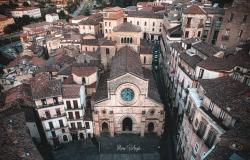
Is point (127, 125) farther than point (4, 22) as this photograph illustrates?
No

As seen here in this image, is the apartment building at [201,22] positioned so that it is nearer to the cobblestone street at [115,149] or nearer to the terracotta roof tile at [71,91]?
the cobblestone street at [115,149]

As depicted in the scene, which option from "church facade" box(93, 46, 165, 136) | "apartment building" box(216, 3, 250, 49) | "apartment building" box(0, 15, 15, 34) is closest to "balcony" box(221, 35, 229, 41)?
"apartment building" box(216, 3, 250, 49)

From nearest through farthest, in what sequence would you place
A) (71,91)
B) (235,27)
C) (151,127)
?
(71,91) → (151,127) → (235,27)

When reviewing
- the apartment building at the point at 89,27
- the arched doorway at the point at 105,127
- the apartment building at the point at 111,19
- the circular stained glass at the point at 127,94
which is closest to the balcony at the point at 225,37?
the circular stained glass at the point at 127,94

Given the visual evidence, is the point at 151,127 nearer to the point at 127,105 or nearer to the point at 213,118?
the point at 127,105

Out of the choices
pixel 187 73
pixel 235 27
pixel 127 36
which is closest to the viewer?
pixel 187 73

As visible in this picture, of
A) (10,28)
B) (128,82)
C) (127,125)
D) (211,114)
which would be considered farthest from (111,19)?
(10,28)

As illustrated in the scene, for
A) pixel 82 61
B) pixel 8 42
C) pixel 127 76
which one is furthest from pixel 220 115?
pixel 8 42
